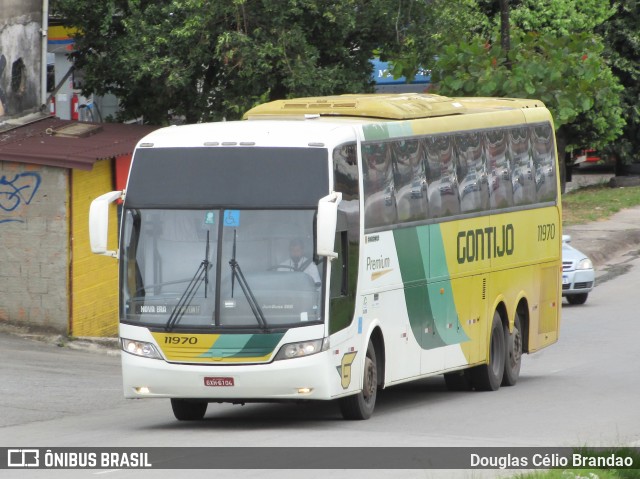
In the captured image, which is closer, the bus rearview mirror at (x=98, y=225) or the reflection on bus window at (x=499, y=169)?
the bus rearview mirror at (x=98, y=225)

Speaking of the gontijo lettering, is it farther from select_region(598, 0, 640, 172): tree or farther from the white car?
select_region(598, 0, 640, 172): tree

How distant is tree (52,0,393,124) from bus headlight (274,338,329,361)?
974 centimetres

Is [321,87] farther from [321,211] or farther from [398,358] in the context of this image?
[321,211]

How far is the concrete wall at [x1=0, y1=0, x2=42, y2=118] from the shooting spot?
22.9 meters

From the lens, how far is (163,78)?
76.4 feet

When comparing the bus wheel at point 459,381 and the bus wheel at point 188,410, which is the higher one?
the bus wheel at point 188,410

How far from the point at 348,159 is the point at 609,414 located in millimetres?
3790

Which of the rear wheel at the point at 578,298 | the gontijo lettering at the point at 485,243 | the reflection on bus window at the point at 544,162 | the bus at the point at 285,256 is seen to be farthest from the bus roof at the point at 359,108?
the rear wheel at the point at 578,298

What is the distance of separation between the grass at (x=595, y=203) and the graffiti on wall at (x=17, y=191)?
19432 millimetres

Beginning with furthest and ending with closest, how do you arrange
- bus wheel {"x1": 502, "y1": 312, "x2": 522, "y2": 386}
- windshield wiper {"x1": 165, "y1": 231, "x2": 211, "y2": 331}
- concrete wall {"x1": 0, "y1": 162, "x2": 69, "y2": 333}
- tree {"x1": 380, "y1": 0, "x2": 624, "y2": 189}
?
tree {"x1": 380, "y1": 0, "x2": 624, "y2": 189} → concrete wall {"x1": 0, "y1": 162, "x2": 69, "y2": 333} → bus wheel {"x1": 502, "y1": 312, "x2": 522, "y2": 386} → windshield wiper {"x1": 165, "y1": 231, "x2": 211, "y2": 331}

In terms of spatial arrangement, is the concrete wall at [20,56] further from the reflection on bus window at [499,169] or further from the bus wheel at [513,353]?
the bus wheel at [513,353]

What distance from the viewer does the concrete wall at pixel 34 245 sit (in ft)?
68.0

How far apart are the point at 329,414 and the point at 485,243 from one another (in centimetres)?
380

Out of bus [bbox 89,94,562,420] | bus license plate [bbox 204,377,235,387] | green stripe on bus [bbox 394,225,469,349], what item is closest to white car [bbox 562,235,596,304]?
green stripe on bus [bbox 394,225,469,349]
